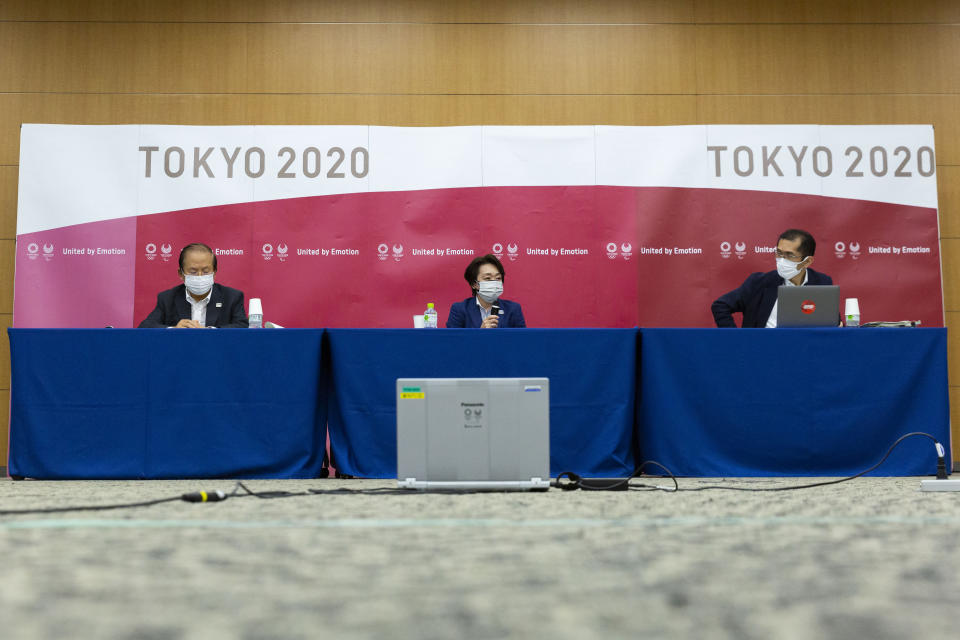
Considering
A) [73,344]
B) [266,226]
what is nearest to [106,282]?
[266,226]

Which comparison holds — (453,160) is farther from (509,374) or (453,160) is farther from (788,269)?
(788,269)

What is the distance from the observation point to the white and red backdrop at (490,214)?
15.5ft

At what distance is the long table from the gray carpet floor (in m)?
1.60

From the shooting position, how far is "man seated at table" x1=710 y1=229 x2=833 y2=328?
429 cm

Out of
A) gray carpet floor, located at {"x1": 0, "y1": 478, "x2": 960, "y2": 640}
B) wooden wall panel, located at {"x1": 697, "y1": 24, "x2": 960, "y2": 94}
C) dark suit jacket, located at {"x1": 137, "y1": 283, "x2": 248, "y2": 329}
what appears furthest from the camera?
wooden wall panel, located at {"x1": 697, "y1": 24, "x2": 960, "y2": 94}

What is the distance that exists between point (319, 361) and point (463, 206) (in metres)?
1.69

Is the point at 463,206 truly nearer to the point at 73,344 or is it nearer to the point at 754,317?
the point at 754,317

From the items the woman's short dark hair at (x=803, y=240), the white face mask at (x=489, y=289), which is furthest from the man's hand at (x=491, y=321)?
the woman's short dark hair at (x=803, y=240)

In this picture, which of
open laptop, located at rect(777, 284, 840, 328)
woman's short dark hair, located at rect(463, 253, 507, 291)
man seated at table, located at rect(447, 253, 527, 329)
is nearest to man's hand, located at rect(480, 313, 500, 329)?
man seated at table, located at rect(447, 253, 527, 329)

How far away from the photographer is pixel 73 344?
340 cm

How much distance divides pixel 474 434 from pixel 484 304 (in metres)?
1.58

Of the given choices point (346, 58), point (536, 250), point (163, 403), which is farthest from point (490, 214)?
point (163, 403)

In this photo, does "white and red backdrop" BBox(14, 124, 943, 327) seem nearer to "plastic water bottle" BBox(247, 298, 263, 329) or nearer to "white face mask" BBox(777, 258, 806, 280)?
"white face mask" BBox(777, 258, 806, 280)

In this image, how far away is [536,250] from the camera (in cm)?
478
